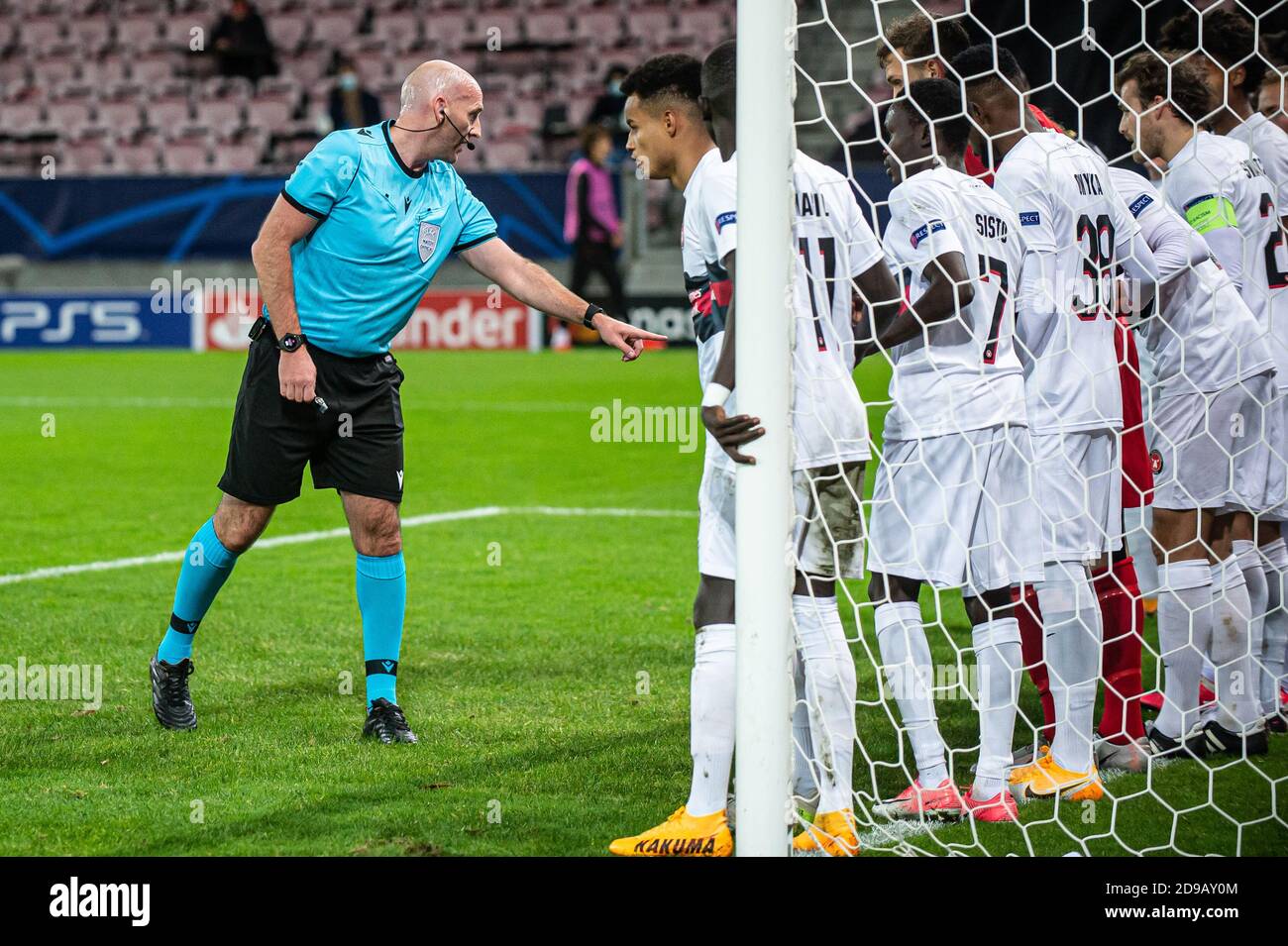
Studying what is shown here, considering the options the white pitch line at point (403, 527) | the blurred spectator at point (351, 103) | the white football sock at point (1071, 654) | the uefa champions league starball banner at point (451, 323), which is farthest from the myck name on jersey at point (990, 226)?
the blurred spectator at point (351, 103)

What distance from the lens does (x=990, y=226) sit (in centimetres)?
403

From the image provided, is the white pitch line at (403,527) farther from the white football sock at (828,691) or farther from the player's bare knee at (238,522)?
the white football sock at (828,691)

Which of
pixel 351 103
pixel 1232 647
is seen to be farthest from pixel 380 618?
pixel 351 103

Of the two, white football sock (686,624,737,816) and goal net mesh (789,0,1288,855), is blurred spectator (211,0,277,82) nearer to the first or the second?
goal net mesh (789,0,1288,855)

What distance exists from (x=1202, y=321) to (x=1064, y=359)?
664 mm

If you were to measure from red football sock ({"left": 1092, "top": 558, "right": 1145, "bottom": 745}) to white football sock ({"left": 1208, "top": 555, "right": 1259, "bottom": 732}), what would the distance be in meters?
0.23

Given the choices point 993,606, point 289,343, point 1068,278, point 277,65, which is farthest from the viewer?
point 277,65

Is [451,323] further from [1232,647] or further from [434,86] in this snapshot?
[1232,647]

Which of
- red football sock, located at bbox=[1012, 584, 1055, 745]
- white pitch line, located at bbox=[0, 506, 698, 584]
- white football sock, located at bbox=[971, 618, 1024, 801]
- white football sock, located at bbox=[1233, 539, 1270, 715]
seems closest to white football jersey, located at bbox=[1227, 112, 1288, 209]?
white football sock, located at bbox=[1233, 539, 1270, 715]

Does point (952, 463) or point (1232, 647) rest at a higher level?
point (952, 463)

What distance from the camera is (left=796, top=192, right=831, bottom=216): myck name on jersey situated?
3.66m

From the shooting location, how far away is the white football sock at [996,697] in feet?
Answer: 12.9
